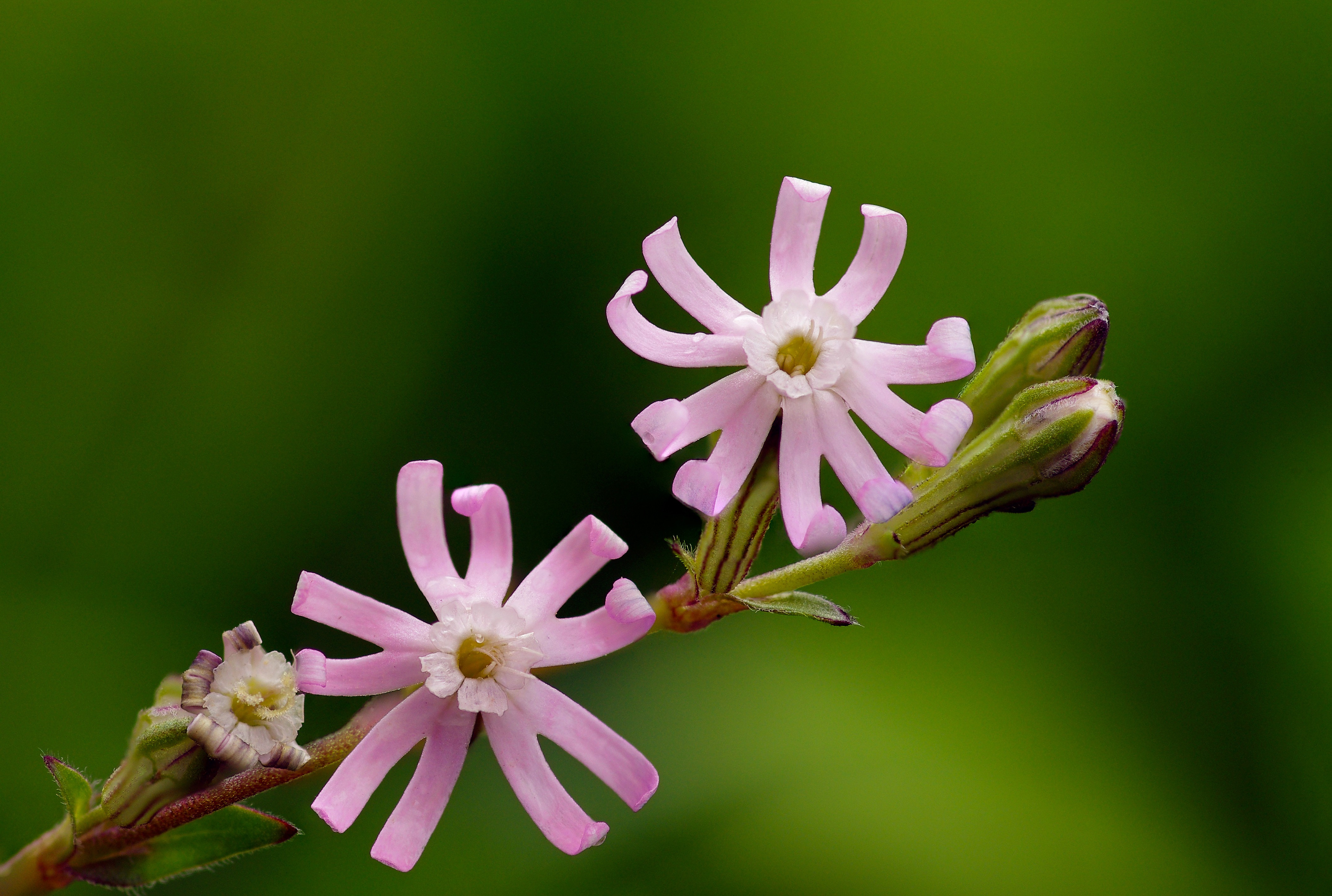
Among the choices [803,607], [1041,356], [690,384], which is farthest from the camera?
[690,384]

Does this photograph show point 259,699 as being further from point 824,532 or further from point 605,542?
point 824,532

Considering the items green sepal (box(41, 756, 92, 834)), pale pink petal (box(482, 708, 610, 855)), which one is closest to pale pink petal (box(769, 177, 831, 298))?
pale pink petal (box(482, 708, 610, 855))

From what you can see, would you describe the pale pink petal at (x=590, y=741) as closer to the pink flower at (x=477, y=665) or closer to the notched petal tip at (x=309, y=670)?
the pink flower at (x=477, y=665)

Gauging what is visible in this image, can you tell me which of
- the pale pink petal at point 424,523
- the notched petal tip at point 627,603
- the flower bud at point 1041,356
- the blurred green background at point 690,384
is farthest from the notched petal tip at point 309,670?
the blurred green background at point 690,384

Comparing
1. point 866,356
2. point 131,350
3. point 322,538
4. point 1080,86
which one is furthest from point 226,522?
point 1080,86

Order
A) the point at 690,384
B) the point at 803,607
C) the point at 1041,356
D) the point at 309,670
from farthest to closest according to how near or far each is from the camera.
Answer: the point at 690,384, the point at 1041,356, the point at 803,607, the point at 309,670

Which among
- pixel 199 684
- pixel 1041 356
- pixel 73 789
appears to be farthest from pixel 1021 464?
pixel 73 789

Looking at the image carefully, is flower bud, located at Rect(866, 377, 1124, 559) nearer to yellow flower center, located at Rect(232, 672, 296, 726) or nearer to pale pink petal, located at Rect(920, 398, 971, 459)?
pale pink petal, located at Rect(920, 398, 971, 459)

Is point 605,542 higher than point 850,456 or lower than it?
lower
